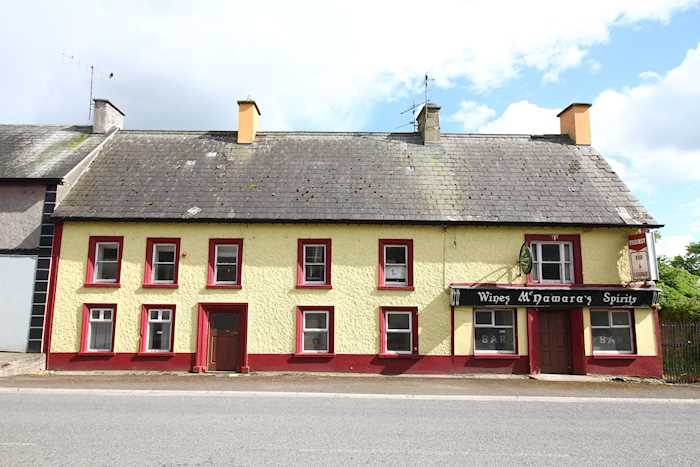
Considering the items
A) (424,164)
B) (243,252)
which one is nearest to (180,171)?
(243,252)

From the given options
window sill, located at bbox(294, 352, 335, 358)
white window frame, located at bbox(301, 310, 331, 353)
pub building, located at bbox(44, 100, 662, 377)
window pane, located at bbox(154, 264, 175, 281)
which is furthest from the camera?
window pane, located at bbox(154, 264, 175, 281)

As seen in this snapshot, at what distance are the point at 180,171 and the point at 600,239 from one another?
15.7 metres

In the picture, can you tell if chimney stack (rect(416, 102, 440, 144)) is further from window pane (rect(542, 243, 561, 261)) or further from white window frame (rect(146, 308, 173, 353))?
white window frame (rect(146, 308, 173, 353))

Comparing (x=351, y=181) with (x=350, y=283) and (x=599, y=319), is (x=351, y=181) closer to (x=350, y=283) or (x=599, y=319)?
(x=350, y=283)

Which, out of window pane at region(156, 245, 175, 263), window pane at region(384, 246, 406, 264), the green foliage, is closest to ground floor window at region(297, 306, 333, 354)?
window pane at region(384, 246, 406, 264)

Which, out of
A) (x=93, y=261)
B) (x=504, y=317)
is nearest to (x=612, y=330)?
(x=504, y=317)

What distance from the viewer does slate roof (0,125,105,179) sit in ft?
60.2

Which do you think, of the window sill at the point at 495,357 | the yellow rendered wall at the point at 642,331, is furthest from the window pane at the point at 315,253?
the yellow rendered wall at the point at 642,331

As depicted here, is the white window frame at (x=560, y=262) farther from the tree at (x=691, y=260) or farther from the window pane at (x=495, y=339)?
the tree at (x=691, y=260)

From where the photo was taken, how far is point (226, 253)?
18.0 metres

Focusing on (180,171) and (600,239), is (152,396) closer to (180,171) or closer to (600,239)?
(180,171)

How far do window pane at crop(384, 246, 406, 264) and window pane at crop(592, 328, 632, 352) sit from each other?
7.01 meters

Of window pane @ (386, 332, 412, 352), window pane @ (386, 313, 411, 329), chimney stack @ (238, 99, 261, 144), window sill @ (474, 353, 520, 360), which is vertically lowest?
window sill @ (474, 353, 520, 360)

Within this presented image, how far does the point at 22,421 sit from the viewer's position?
29.2 ft
